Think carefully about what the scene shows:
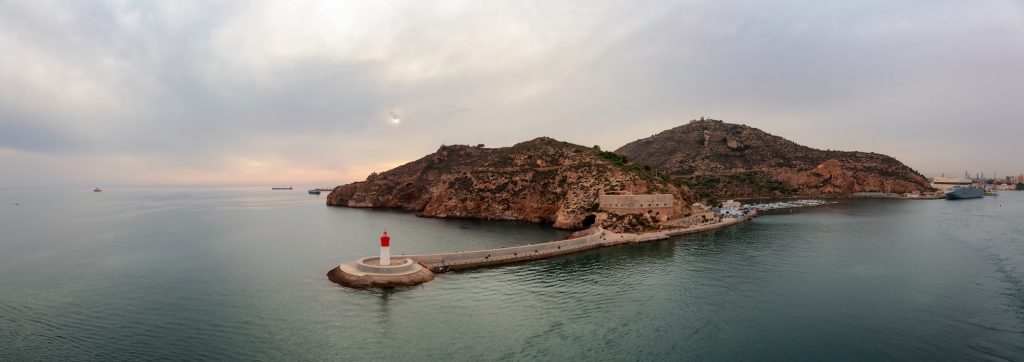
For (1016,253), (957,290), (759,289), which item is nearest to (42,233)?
(759,289)

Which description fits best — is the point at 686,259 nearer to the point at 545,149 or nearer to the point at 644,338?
the point at 644,338

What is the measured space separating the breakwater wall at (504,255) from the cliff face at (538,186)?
57.3ft

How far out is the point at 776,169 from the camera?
573 feet

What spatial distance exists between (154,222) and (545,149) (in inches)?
2923

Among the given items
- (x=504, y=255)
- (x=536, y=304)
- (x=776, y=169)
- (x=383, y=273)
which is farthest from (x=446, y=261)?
(x=776, y=169)

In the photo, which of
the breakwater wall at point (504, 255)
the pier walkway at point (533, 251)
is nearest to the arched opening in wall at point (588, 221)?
the pier walkway at point (533, 251)

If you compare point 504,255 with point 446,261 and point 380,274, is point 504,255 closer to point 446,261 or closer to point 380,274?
point 446,261

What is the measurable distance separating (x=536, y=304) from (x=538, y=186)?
58.1 meters

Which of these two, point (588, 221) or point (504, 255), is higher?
point (588, 221)

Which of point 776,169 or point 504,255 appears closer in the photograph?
point 504,255

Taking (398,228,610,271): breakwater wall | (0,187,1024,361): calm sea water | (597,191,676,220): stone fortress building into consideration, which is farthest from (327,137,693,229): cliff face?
(0,187,1024,361): calm sea water

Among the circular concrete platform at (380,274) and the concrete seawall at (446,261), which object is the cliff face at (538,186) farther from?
the circular concrete platform at (380,274)

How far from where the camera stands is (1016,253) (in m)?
48.9

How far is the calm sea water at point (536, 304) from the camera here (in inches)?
924
